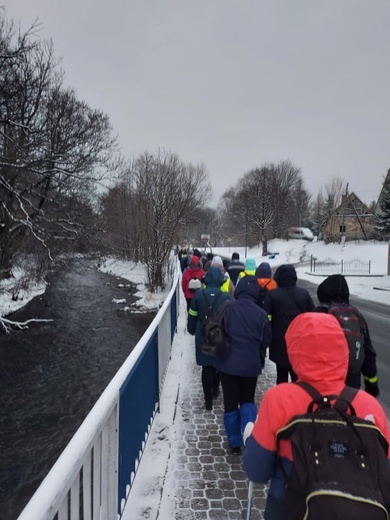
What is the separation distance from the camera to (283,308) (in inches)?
177

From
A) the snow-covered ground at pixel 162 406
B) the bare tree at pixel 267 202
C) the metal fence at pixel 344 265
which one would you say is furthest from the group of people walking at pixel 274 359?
the bare tree at pixel 267 202

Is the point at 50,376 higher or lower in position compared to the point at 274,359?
lower

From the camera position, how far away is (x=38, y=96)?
2259 cm

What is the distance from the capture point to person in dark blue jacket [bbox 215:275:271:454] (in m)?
3.60

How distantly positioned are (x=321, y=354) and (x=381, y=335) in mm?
10631

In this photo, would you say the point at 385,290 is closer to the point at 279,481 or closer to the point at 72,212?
the point at 72,212

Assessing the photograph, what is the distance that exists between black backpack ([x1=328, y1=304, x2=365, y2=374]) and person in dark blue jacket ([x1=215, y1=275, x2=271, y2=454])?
0.72 meters

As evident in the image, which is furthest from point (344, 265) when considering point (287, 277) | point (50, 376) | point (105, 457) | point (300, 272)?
point (105, 457)

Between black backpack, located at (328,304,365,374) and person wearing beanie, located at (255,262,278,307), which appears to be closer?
black backpack, located at (328,304,365,374)

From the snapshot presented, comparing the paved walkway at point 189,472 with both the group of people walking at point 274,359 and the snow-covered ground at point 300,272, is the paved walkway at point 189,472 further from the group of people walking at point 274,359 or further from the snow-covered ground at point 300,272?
the snow-covered ground at point 300,272

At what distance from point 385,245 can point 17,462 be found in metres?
48.7

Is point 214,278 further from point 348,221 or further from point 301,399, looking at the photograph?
point 348,221

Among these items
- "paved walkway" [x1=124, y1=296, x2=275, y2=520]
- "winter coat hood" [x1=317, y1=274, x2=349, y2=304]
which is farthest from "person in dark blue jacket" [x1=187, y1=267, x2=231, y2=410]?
"winter coat hood" [x1=317, y1=274, x2=349, y2=304]

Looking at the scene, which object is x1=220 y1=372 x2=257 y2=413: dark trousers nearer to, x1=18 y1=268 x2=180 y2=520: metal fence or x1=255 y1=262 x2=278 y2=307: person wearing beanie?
x1=18 y1=268 x2=180 y2=520: metal fence
